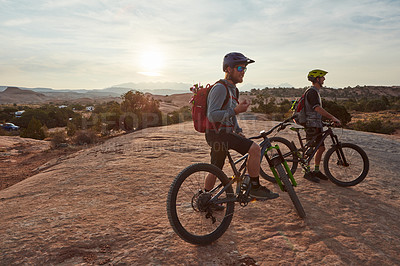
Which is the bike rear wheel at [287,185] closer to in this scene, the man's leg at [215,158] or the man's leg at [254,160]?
the man's leg at [254,160]

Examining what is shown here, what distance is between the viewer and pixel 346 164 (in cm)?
471

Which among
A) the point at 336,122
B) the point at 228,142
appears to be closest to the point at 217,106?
the point at 228,142

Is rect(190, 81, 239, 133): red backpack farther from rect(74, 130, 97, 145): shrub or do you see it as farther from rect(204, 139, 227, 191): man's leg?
rect(74, 130, 97, 145): shrub

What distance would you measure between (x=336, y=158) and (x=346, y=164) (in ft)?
0.65

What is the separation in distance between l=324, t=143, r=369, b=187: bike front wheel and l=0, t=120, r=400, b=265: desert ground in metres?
0.19

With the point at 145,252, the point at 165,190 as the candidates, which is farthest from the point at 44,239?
the point at 165,190

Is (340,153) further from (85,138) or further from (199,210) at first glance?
(85,138)

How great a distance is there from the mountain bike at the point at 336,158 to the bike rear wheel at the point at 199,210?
2.10m

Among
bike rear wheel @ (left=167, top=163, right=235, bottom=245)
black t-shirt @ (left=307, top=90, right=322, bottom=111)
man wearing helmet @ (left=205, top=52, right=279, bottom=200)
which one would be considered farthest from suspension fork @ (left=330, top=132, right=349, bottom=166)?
bike rear wheel @ (left=167, top=163, right=235, bottom=245)

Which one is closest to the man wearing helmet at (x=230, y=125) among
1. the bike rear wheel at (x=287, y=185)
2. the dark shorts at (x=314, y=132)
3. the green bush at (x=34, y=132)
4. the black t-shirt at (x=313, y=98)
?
the bike rear wheel at (x=287, y=185)

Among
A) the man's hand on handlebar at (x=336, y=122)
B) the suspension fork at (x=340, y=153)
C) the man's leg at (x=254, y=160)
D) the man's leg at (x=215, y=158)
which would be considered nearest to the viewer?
the man's leg at (x=254, y=160)

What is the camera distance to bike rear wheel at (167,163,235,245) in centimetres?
253

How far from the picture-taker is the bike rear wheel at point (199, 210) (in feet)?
8.29

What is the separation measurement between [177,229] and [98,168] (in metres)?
4.18
